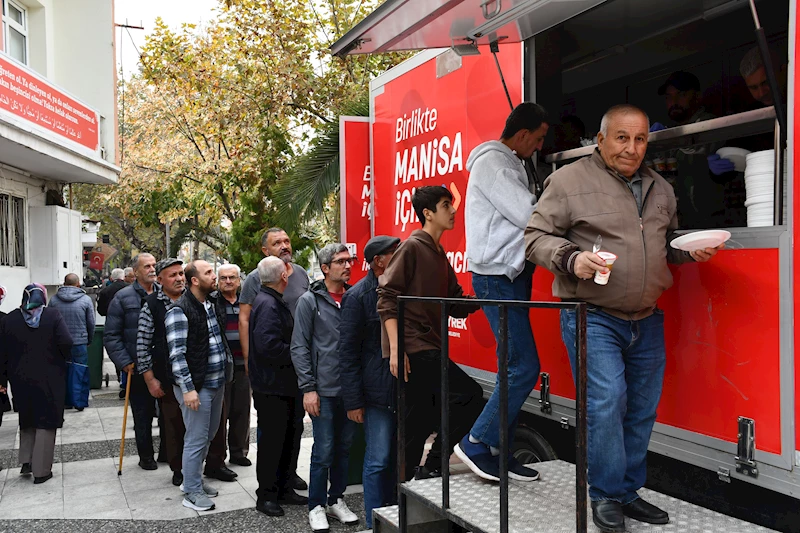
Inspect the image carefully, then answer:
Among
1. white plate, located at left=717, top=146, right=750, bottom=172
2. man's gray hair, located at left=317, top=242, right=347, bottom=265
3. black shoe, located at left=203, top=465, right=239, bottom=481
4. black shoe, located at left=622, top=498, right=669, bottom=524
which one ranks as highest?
white plate, located at left=717, top=146, right=750, bottom=172

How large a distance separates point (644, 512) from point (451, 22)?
2.36m

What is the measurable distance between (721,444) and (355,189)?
402cm

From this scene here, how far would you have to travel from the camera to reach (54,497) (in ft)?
19.1

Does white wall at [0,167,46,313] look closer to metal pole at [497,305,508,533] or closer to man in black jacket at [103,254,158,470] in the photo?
man in black jacket at [103,254,158,470]

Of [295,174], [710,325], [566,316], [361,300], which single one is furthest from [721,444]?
[295,174]

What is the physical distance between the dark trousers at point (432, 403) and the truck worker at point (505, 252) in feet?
1.59

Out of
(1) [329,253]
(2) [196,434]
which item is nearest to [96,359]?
(2) [196,434]

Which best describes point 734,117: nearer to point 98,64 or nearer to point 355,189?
point 355,189

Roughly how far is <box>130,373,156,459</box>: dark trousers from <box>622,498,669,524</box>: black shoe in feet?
16.4

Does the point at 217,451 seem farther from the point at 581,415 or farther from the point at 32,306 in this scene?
the point at 581,415

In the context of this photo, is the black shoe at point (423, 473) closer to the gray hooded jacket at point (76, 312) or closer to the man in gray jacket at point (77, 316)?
the man in gray jacket at point (77, 316)

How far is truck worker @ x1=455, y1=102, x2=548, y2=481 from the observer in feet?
11.0

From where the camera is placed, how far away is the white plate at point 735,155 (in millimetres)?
3201

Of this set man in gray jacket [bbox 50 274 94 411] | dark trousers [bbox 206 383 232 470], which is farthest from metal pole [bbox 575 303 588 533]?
man in gray jacket [bbox 50 274 94 411]
